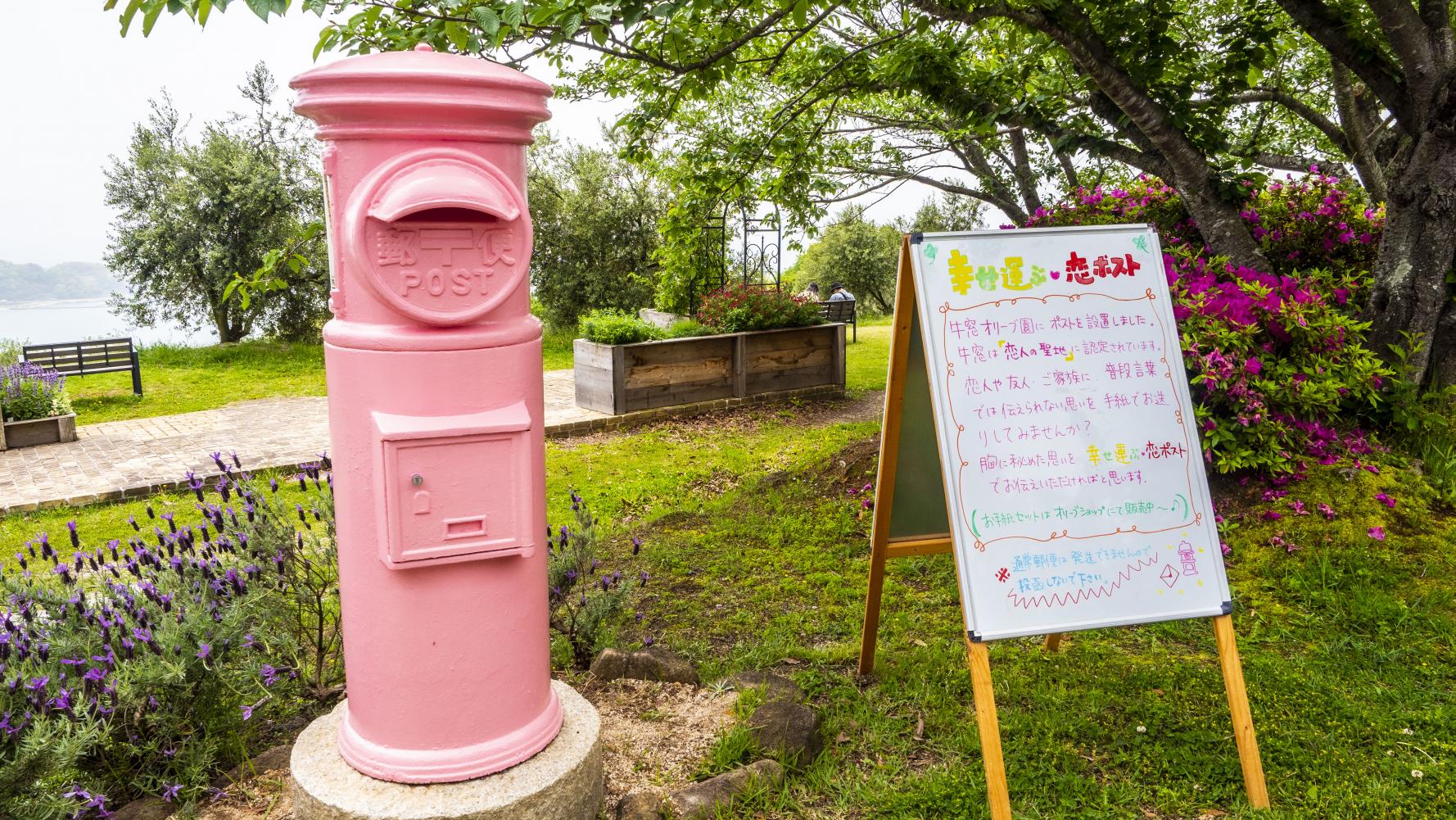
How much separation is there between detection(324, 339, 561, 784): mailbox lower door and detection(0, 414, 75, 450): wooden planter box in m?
8.21

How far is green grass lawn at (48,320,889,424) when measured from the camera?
1136 centimetres

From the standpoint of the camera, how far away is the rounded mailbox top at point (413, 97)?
8.10ft

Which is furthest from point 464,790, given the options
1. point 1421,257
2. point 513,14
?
point 1421,257

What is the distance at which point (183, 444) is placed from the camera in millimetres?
9078

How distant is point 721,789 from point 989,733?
897 millimetres

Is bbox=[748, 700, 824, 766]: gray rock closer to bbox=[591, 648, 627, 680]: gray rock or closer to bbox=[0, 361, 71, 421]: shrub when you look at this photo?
bbox=[591, 648, 627, 680]: gray rock

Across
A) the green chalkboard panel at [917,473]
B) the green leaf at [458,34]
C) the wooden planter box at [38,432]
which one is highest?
the green leaf at [458,34]

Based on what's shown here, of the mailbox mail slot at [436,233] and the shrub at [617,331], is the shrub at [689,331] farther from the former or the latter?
the mailbox mail slot at [436,233]

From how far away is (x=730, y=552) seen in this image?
593cm

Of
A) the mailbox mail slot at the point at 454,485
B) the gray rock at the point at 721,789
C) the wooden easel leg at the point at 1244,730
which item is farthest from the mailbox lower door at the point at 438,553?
the wooden easel leg at the point at 1244,730

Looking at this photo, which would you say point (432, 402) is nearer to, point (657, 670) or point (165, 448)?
point (657, 670)

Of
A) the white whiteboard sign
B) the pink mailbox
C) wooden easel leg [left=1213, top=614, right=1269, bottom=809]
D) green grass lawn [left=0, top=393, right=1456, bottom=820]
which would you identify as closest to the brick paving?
green grass lawn [left=0, top=393, right=1456, bottom=820]

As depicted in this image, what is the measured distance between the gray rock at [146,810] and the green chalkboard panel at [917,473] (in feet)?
8.84

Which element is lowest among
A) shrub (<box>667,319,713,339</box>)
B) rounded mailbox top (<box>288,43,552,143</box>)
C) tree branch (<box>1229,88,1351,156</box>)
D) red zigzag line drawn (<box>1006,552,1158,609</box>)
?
red zigzag line drawn (<box>1006,552,1158,609</box>)
